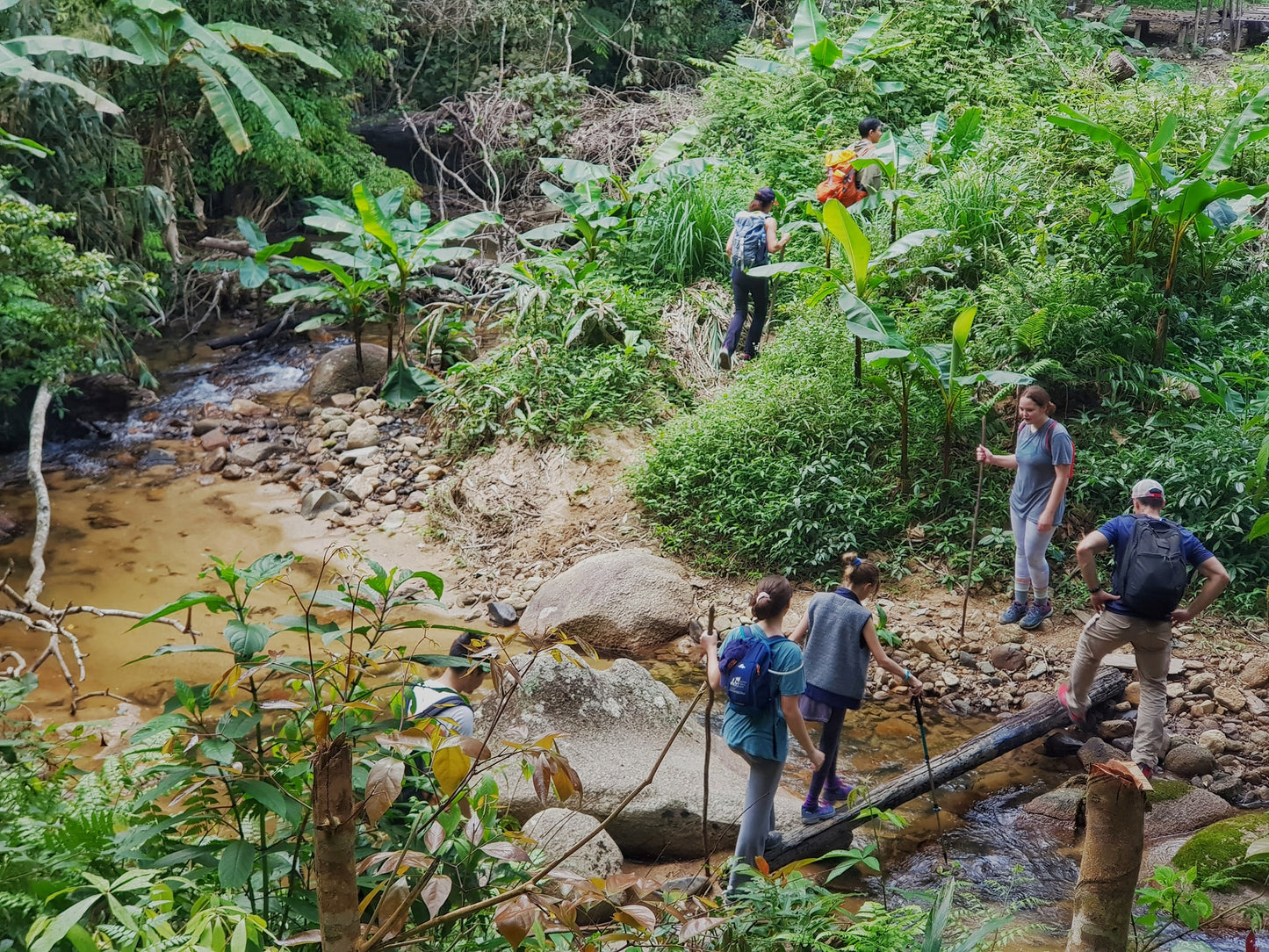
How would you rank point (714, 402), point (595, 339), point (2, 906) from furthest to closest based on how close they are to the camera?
point (595, 339) → point (714, 402) → point (2, 906)

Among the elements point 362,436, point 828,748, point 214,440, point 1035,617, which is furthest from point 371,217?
point 828,748

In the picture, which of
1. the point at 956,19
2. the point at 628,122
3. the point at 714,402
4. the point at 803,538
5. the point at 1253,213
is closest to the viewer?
the point at 803,538

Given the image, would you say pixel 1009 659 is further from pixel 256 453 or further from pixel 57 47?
pixel 57 47

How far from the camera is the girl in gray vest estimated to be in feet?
16.5

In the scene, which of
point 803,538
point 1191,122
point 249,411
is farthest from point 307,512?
point 1191,122

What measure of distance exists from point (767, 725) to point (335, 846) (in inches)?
112

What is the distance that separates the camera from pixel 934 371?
739 cm

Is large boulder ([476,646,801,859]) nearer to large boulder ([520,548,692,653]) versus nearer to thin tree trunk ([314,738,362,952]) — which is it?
large boulder ([520,548,692,653])

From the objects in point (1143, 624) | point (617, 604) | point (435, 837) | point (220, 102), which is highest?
point (220, 102)

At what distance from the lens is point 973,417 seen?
798cm

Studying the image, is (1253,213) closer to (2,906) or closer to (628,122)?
(628,122)

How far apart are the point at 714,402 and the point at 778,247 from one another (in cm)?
161

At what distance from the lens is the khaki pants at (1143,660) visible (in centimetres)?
545

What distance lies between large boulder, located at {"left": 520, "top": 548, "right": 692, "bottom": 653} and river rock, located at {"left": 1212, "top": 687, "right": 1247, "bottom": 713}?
357cm
